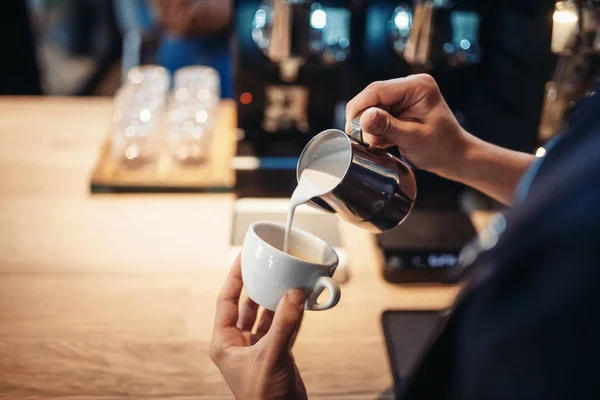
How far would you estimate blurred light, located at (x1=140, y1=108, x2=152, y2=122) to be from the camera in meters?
1.31

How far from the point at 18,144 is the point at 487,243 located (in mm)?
1325

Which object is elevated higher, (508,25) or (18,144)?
(508,25)

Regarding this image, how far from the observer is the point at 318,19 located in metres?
1.17

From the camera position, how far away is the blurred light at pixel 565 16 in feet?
3.26

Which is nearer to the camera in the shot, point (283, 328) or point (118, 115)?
point (283, 328)

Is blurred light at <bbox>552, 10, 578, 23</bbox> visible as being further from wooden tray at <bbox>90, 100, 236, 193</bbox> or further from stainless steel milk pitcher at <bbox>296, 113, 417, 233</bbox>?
wooden tray at <bbox>90, 100, 236, 193</bbox>

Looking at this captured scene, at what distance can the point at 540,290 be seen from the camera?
1.14 ft

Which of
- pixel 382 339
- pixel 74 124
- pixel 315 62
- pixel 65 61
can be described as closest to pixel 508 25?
pixel 315 62

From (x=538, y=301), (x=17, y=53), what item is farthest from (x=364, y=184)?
(x=17, y=53)

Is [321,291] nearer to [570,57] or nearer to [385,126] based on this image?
[385,126]

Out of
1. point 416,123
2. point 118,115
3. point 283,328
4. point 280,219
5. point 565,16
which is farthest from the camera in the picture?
point 118,115

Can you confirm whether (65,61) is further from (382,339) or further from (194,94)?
(382,339)

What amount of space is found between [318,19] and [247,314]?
0.66 metres

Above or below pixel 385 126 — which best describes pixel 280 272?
below
